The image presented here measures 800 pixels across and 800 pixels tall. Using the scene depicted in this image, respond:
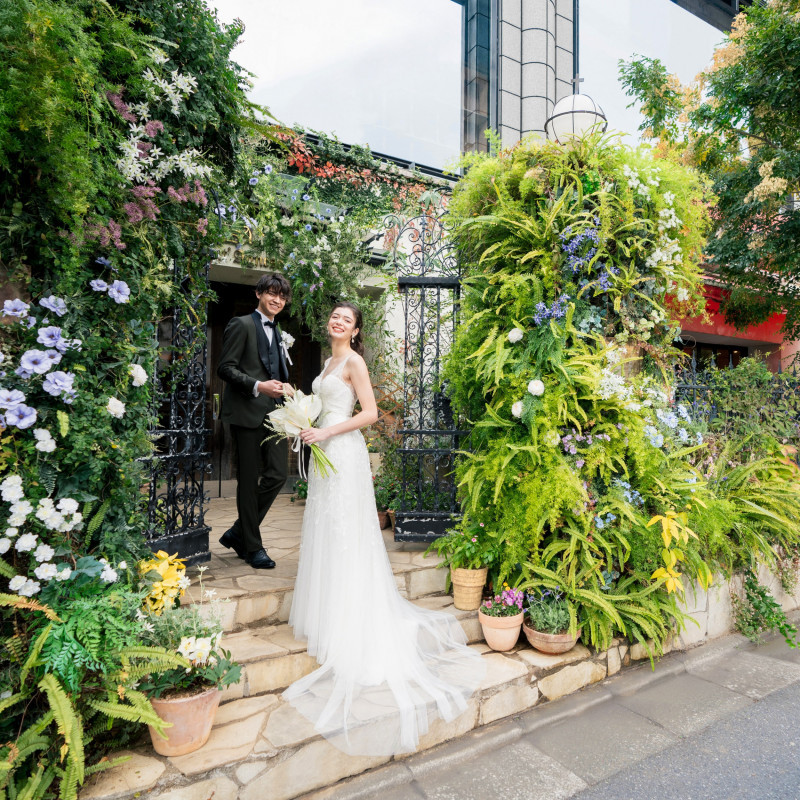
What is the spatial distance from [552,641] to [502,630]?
1.08 feet

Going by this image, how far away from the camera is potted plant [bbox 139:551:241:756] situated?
7.64 ft

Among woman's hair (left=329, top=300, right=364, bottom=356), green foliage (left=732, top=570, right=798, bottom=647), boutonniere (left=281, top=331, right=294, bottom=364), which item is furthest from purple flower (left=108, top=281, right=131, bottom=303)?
green foliage (left=732, top=570, right=798, bottom=647)

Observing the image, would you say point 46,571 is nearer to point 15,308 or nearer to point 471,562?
point 15,308

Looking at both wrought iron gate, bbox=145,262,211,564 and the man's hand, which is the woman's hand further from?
wrought iron gate, bbox=145,262,211,564

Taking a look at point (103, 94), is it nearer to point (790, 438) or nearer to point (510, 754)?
point (510, 754)

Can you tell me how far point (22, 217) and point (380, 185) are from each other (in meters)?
6.53

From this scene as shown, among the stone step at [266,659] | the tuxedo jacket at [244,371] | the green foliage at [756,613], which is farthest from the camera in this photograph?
the green foliage at [756,613]

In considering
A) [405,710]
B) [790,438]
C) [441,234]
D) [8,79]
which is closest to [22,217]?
[8,79]

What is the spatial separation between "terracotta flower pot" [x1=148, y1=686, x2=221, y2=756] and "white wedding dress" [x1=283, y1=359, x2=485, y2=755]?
0.53m

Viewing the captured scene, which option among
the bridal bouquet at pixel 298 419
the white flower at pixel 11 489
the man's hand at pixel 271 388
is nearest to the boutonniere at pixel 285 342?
the man's hand at pixel 271 388

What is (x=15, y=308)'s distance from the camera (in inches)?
83.8

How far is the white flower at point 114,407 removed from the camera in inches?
94.0

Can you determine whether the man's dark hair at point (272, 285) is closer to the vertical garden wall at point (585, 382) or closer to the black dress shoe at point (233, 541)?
the vertical garden wall at point (585, 382)

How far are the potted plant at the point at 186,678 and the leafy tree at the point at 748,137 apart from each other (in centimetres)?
925
